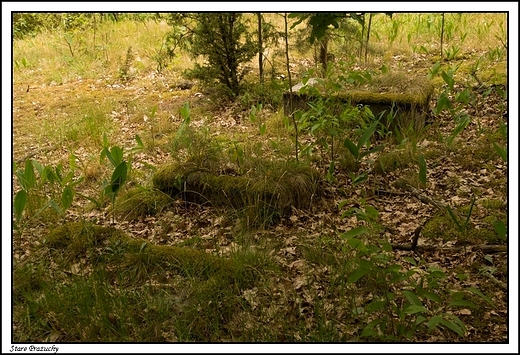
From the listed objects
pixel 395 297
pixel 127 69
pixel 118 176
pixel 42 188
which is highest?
pixel 127 69

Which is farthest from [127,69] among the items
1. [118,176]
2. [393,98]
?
[118,176]

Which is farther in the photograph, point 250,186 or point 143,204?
point 143,204

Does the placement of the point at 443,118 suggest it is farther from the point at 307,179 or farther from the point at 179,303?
the point at 179,303

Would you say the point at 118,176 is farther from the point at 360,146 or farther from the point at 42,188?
the point at 42,188

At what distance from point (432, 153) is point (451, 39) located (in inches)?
169

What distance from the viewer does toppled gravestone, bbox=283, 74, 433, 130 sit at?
5109 mm

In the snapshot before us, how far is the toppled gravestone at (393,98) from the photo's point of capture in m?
5.11

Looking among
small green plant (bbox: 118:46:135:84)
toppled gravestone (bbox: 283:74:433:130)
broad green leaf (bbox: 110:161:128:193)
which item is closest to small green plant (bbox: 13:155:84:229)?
broad green leaf (bbox: 110:161:128:193)

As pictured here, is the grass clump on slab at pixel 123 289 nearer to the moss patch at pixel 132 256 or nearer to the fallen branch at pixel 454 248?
the moss patch at pixel 132 256

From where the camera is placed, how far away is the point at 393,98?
5223 mm

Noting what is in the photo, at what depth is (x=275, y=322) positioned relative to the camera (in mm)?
2686

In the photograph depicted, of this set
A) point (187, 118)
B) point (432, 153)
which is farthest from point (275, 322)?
point (432, 153)

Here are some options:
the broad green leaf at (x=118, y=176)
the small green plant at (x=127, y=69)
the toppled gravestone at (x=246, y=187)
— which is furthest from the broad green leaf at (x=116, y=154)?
the small green plant at (x=127, y=69)

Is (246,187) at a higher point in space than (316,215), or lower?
higher
